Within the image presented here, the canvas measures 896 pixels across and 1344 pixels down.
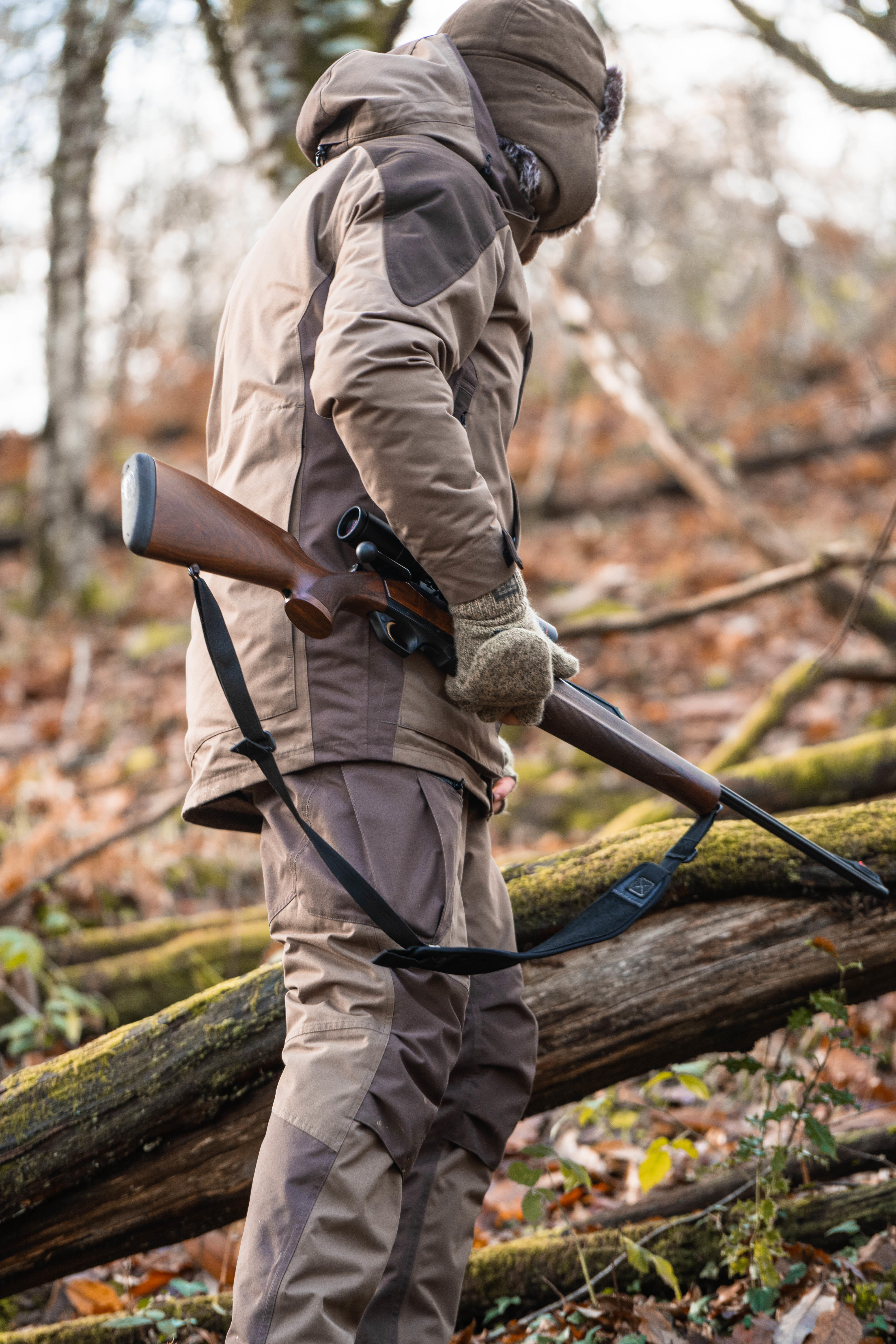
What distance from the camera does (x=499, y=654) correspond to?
6.73ft

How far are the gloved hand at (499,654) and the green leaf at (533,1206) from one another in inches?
51.7

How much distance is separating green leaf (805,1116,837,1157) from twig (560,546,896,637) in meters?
2.92

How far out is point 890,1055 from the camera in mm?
3773

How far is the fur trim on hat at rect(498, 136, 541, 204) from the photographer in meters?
2.24

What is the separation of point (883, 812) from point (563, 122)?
2.07 meters

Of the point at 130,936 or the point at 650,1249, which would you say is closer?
the point at 650,1249

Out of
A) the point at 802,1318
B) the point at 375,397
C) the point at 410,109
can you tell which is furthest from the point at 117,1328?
the point at 410,109

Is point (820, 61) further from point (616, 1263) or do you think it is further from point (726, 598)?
point (616, 1263)

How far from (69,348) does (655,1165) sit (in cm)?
974

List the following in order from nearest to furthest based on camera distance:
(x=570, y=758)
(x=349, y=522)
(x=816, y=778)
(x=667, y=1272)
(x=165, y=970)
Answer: (x=349, y=522) < (x=667, y=1272) < (x=165, y=970) < (x=816, y=778) < (x=570, y=758)

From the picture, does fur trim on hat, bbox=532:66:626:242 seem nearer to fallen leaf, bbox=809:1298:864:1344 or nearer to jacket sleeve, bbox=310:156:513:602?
jacket sleeve, bbox=310:156:513:602

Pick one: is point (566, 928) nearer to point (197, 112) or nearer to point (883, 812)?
point (883, 812)

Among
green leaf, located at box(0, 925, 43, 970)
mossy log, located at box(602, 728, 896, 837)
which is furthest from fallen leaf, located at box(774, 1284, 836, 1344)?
green leaf, located at box(0, 925, 43, 970)

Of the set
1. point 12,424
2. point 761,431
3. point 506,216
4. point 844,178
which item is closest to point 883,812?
point 506,216
